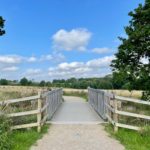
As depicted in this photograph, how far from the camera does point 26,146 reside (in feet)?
34.0

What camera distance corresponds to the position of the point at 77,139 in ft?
38.0

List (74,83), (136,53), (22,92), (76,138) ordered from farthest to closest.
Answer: (74,83), (22,92), (136,53), (76,138)

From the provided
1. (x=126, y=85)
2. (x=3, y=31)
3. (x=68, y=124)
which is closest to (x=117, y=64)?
(x=126, y=85)

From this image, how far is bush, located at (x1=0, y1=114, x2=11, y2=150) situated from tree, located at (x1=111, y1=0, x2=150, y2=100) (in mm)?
12400

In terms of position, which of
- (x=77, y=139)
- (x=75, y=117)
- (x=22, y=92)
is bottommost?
(x=77, y=139)

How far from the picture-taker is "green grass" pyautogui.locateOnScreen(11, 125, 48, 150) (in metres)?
10.3

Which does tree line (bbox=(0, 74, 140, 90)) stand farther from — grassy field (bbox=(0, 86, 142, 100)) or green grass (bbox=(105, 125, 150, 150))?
green grass (bbox=(105, 125, 150, 150))

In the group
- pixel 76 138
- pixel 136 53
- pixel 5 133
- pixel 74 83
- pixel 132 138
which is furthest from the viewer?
pixel 74 83

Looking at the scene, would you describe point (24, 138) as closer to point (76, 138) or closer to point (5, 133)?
point (5, 133)

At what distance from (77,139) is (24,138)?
151cm

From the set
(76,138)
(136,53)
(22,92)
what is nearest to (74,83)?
(22,92)

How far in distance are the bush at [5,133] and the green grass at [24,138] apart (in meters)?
0.19

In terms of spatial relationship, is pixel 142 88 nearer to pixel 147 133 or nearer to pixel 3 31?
pixel 3 31

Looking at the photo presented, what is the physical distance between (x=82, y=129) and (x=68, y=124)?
1.41 m
